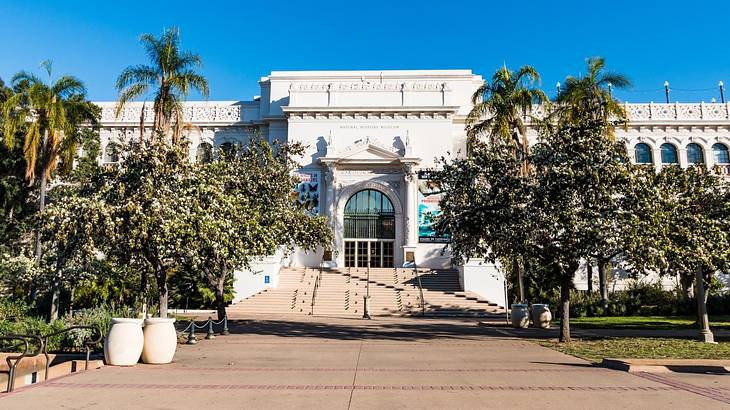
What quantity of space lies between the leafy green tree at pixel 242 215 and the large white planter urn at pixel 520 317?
27.3 ft

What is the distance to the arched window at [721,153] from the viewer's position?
37906mm

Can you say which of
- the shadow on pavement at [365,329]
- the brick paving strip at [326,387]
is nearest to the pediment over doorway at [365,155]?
the shadow on pavement at [365,329]

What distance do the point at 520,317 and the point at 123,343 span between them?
590 inches

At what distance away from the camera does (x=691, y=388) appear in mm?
8180

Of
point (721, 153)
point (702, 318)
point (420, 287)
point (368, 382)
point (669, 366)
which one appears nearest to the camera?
point (368, 382)

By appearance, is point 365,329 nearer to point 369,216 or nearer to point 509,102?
point 509,102

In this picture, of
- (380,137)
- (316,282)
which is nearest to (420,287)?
(316,282)

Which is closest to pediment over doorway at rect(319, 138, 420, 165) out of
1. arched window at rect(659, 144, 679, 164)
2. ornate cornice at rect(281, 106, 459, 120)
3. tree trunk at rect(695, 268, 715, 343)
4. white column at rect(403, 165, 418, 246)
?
white column at rect(403, 165, 418, 246)

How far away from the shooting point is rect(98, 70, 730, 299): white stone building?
35.9 m

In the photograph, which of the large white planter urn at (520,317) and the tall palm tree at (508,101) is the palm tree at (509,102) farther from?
the large white planter urn at (520,317)

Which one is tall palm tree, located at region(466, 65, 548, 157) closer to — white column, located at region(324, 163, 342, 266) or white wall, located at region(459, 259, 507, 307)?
white wall, located at region(459, 259, 507, 307)

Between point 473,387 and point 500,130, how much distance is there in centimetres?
1849

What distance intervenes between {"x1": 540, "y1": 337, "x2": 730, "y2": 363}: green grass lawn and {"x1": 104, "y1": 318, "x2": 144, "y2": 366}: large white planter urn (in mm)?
9632

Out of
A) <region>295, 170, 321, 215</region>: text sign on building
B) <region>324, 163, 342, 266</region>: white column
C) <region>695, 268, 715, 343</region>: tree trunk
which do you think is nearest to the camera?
<region>695, 268, 715, 343</region>: tree trunk
